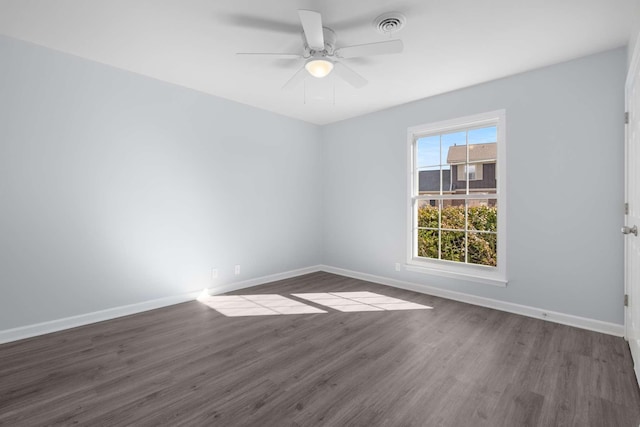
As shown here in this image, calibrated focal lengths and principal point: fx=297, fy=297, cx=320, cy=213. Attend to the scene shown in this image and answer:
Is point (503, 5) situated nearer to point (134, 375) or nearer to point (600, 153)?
point (600, 153)

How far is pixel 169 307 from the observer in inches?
136

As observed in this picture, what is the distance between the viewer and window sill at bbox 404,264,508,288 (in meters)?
3.32

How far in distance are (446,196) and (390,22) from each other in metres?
2.31

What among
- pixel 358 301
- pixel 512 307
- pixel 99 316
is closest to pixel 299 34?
pixel 358 301

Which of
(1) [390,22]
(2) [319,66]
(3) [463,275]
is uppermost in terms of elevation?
(1) [390,22]

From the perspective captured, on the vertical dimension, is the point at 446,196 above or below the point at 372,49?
below

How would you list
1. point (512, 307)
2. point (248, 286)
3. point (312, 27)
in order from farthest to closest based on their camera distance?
point (248, 286), point (512, 307), point (312, 27)

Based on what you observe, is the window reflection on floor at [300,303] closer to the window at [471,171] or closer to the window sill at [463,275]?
the window sill at [463,275]

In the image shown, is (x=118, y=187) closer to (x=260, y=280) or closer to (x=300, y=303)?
(x=260, y=280)

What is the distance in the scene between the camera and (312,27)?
199 centimetres

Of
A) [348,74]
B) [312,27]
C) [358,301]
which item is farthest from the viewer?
[358,301]

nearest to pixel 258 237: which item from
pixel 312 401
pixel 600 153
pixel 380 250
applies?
pixel 380 250

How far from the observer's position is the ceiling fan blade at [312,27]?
1.83m

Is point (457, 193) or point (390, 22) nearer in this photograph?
point (390, 22)
